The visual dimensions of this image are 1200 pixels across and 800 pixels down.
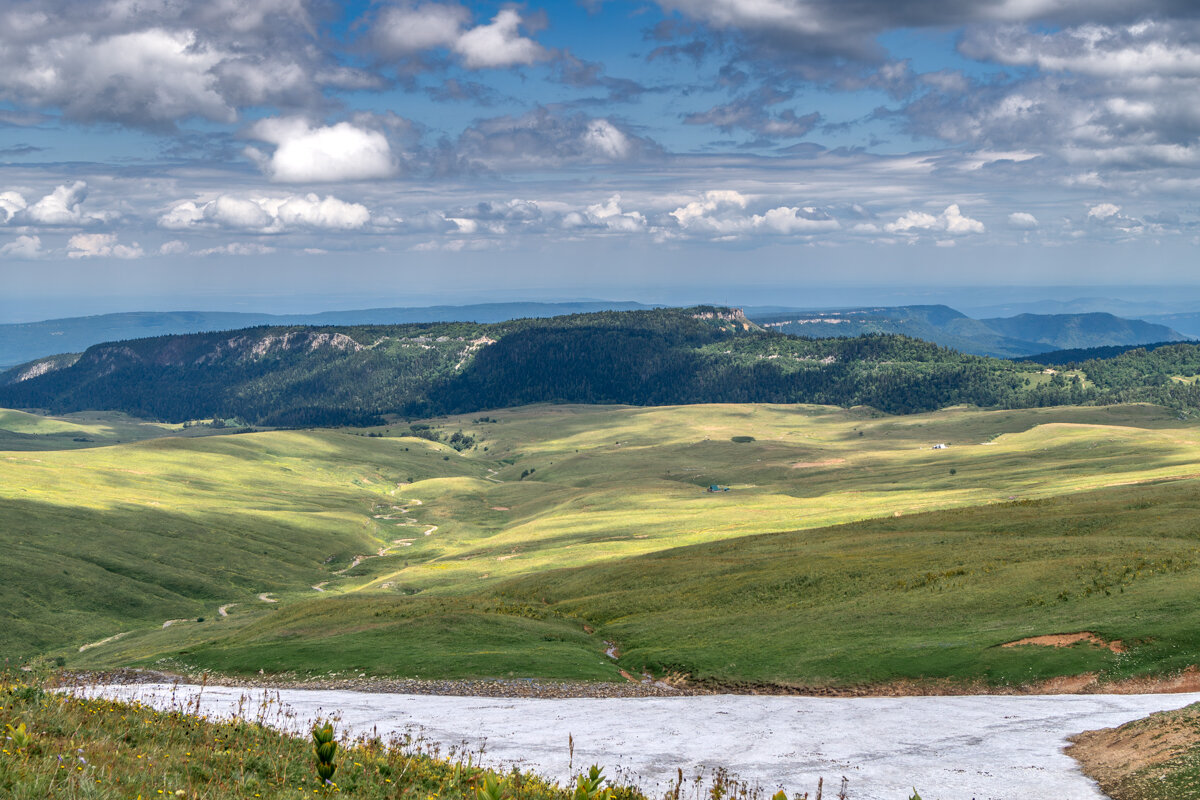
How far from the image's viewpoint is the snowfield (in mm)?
26641

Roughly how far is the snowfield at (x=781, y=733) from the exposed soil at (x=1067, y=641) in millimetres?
5770

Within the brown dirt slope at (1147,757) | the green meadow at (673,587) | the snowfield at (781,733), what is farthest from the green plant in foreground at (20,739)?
the green meadow at (673,587)

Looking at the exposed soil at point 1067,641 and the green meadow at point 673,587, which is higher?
the exposed soil at point 1067,641

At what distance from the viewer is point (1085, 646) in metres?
42.0

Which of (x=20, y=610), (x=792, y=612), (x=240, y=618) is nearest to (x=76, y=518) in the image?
(x=20, y=610)

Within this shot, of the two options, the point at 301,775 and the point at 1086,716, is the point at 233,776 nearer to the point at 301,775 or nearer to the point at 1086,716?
the point at 301,775

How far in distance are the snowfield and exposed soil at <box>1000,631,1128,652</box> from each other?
5.77m

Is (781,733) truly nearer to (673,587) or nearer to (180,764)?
(180,764)

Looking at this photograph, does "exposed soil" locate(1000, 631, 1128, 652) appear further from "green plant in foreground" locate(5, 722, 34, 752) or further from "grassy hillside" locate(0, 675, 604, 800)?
"green plant in foreground" locate(5, 722, 34, 752)

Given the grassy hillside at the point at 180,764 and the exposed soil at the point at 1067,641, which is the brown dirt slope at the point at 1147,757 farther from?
the grassy hillside at the point at 180,764

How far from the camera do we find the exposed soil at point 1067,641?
41562 millimetres

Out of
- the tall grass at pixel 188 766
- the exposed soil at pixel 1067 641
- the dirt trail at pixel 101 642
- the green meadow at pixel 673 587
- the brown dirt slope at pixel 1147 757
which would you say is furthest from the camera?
the dirt trail at pixel 101 642

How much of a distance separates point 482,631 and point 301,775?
144 feet

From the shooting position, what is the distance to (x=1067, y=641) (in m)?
43.1
